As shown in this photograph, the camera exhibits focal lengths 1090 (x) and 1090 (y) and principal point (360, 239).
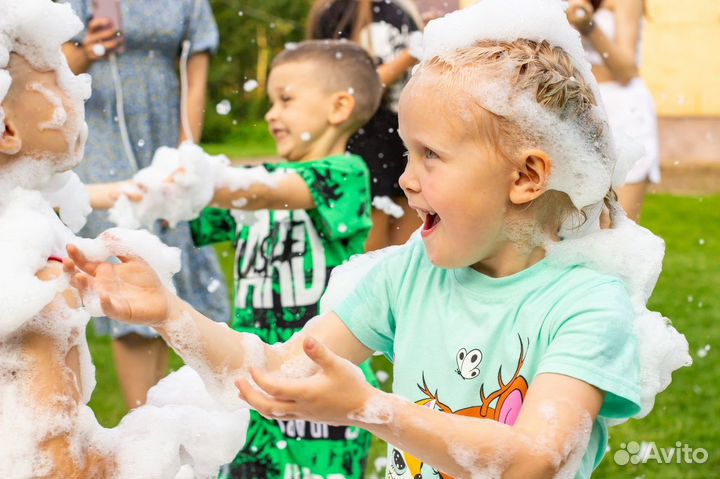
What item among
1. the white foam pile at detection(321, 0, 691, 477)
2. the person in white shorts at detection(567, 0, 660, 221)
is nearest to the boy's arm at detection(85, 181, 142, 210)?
the white foam pile at detection(321, 0, 691, 477)

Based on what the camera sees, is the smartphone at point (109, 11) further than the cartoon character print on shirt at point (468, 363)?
Yes

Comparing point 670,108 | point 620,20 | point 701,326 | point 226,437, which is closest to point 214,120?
point 670,108

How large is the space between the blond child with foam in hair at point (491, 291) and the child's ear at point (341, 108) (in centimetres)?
140

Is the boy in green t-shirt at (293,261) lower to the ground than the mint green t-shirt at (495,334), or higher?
lower

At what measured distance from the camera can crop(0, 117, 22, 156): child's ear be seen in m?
1.78

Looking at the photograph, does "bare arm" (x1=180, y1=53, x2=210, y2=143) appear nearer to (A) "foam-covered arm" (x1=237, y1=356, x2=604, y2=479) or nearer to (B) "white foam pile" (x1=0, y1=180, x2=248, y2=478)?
(B) "white foam pile" (x1=0, y1=180, x2=248, y2=478)

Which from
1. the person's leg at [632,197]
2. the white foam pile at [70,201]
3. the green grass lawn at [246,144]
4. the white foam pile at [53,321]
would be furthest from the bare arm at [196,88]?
the green grass lawn at [246,144]

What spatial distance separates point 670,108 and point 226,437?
12561 mm

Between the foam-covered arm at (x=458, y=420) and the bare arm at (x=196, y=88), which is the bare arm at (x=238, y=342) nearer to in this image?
the foam-covered arm at (x=458, y=420)

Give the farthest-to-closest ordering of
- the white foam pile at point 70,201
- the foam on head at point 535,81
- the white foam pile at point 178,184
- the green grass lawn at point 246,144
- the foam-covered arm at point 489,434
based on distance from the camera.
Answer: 1. the green grass lawn at point 246,144
2. the white foam pile at point 178,184
3. the white foam pile at point 70,201
4. the foam on head at point 535,81
5. the foam-covered arm at point 489,434

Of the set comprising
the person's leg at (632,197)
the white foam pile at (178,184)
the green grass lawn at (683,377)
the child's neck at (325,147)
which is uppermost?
the white foam pile at (178,184)

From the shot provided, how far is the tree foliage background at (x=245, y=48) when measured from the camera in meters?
16.7

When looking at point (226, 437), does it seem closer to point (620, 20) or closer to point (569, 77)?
point (569, 77)

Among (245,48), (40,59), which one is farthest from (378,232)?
(245,48)
